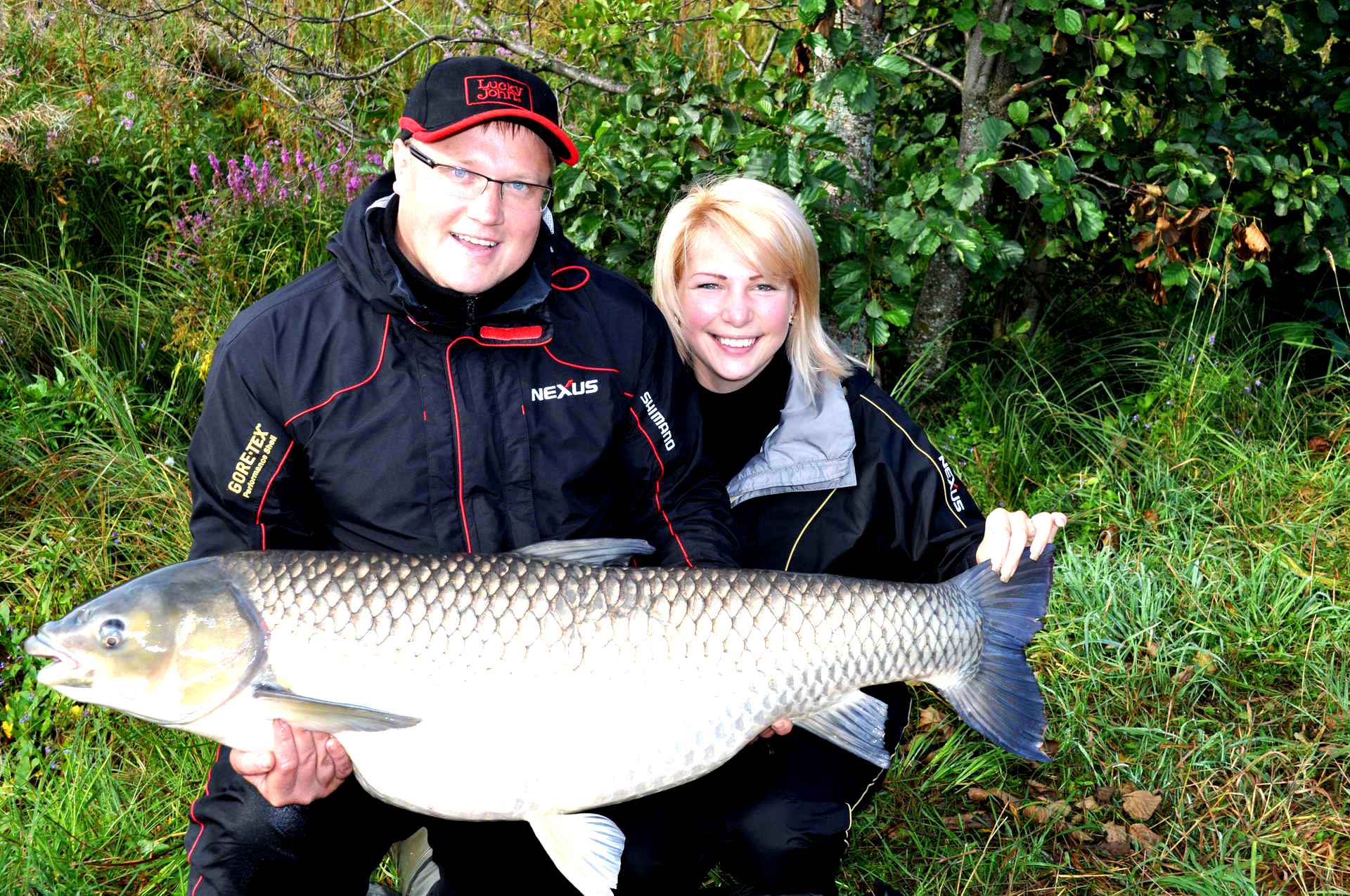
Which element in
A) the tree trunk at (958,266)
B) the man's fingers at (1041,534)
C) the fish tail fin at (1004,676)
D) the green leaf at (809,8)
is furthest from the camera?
the tree trunk at (958,266)

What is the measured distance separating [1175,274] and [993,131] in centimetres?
86

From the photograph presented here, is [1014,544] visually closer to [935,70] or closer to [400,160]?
[400,160]

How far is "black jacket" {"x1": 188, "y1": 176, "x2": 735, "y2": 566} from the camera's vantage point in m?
2.32

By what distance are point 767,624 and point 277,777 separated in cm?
89

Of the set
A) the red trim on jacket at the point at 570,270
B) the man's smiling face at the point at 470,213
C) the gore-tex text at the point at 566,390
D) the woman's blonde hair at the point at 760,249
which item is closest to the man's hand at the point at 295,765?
the gore-tex text at the point at 566,390

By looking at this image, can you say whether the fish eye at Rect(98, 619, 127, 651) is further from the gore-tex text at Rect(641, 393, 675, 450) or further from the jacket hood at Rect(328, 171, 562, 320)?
the gore-tex text at Rect(641, 393, 675, 450)

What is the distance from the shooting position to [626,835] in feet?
8.05

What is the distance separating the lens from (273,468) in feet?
7.55

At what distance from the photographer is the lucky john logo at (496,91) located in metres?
2.33

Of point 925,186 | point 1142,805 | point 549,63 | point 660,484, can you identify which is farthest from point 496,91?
point 1142,805

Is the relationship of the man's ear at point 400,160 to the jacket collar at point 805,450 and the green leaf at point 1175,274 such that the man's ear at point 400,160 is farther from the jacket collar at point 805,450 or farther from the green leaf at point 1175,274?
the green leaf at point 1175,274

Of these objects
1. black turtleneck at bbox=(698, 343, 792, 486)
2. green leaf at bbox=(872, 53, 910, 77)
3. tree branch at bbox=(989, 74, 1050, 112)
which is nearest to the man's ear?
black turtleneck at bbox=(698, 343, 792, 486)

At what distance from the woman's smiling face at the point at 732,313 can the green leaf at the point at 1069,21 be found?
1.30 metres

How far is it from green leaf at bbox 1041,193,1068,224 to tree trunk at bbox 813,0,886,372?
0.58 meters
